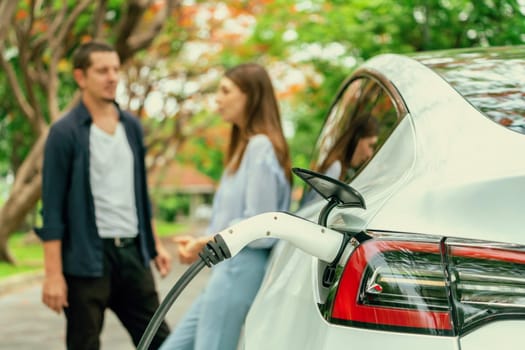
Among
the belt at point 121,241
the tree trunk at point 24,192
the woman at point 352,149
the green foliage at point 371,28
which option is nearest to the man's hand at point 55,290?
the belt at point 121,241

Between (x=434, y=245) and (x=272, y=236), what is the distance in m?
0.42

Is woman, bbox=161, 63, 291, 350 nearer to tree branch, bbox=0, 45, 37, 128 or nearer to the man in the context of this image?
the man

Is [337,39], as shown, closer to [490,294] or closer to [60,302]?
[60,302]

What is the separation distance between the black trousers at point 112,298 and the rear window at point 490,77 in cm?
208

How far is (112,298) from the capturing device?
14.9 feet

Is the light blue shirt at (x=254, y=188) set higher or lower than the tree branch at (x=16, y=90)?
higher

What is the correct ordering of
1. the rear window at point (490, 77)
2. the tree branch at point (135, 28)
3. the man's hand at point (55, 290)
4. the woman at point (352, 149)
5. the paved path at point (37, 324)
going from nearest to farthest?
1. the rear window at point (490, 77)
2. the woman at point (352, 149)
3. the man's hand at point (55, 290)
4. the paved path at point (37, 324)
5. the tree branch at point (135, 28)

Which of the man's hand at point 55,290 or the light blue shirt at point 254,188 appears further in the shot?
the man's hand at point 55,290

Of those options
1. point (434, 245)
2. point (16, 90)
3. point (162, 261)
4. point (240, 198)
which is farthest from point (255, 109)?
point (16, 90)

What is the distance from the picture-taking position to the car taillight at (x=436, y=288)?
5.78 feet

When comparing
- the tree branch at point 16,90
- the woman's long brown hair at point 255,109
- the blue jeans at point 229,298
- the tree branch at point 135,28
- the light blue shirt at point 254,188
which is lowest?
the tree branch at point 16,90

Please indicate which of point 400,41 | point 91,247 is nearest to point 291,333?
point 91,247

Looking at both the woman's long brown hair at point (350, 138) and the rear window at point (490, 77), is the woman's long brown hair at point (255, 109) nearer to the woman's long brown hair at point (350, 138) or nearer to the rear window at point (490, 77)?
the woman's long brown hair at point (350, 138)

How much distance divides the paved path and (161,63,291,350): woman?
415 centimetres
